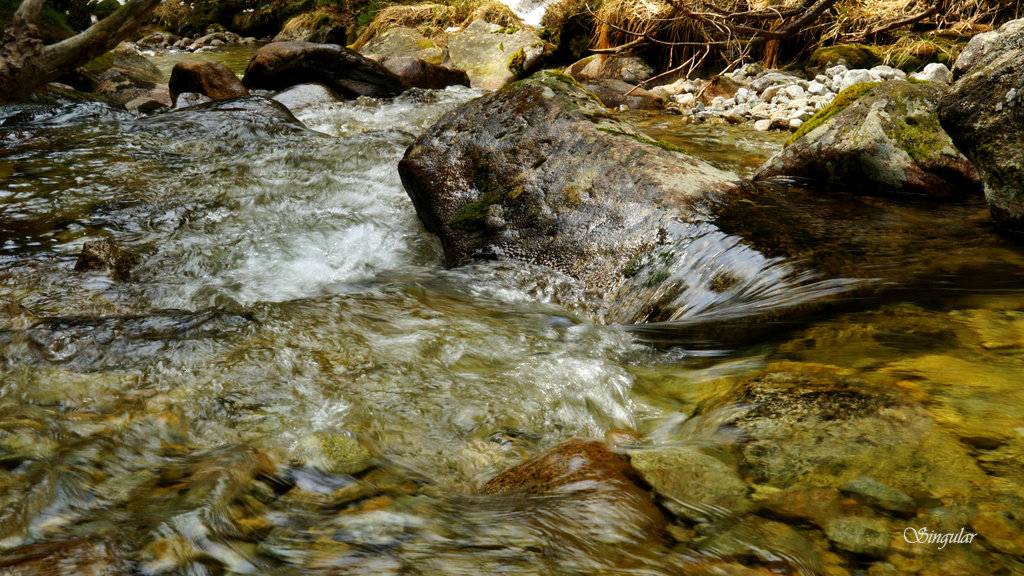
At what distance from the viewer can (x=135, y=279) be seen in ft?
12.5

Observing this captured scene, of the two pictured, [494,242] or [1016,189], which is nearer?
[1016,189]

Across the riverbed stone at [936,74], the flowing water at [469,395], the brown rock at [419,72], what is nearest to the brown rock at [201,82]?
the brown rock at [419,72]

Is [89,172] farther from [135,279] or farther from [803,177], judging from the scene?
[803,177]

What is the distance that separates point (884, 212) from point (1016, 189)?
0.73 meters

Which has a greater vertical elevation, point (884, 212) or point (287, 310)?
point (884, 212)

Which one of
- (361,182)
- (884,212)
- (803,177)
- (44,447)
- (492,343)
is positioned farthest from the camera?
(361,182)

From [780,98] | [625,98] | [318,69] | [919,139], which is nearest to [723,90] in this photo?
[780,98]

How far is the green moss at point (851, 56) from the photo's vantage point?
10.0 m

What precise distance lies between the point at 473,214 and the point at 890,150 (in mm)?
2914

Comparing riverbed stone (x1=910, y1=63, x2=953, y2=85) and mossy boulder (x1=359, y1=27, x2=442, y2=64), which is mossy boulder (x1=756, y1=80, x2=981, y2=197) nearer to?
riverbed stone (x1=910, y1=63, x2=953, y2=85)

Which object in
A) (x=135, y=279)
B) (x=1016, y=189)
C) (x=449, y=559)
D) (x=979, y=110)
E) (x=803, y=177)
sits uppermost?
(x=979, y=110)

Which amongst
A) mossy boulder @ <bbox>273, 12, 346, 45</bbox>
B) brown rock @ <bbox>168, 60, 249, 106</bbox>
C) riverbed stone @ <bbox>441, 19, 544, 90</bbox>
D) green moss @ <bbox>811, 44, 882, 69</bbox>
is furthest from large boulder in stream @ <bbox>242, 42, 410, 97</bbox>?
mossy boulder @ <bbox>273, 12, 346, 45</bbox>

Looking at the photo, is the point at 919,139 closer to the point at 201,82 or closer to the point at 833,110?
the point at 833,110

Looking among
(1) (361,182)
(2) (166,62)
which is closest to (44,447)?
(1) (361,182)
